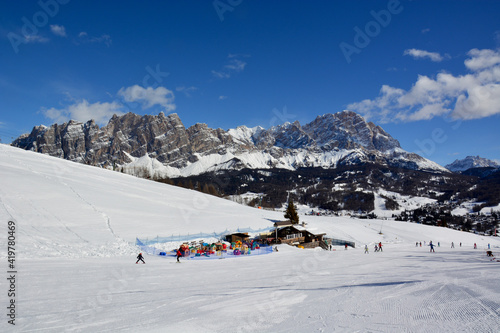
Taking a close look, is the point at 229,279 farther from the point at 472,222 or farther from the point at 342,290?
the point at 472,222

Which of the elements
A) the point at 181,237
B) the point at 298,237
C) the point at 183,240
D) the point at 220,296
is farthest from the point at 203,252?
the point at 220,296

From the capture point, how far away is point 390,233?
3088 inches

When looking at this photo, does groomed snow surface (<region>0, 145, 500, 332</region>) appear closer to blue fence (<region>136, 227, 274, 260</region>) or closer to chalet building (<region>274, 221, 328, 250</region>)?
blue fence (<region>136, 227, 274, 260</region>)

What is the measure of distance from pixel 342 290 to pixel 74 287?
44.1 ft

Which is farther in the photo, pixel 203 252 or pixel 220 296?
pixel 203 252

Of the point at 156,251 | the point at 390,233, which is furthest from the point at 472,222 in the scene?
the point at 156,251

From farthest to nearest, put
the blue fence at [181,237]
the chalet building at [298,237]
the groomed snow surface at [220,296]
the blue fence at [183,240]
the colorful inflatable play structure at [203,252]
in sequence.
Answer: the chalet building at [298,237]
the blue fence at [181,237]
the blue fence at [183,240]
the colorful inflatable play structure at [203,252]
the groomed snow surface at [220,296]

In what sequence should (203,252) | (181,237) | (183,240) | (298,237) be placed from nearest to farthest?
(203,252) → (183,240) → (181,237) → (298,237)

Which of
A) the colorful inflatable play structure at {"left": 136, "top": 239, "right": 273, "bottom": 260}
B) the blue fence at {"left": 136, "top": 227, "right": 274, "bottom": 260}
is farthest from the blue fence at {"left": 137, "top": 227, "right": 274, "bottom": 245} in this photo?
the colorful inflatable play structure at {"left": 136, "top": 239, "right": 273, "bottom": 260}

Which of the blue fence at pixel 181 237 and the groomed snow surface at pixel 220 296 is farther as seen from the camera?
the blue fence at pixel 181 237

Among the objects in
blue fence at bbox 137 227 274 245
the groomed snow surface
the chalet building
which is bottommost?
the chalet building

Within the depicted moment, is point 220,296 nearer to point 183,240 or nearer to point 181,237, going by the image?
point 183,240

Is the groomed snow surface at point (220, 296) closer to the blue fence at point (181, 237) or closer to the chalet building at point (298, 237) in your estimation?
the blue fence at point (181, 237)

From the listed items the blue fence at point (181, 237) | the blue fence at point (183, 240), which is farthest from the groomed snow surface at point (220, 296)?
the blue fence at point (181, 237)
